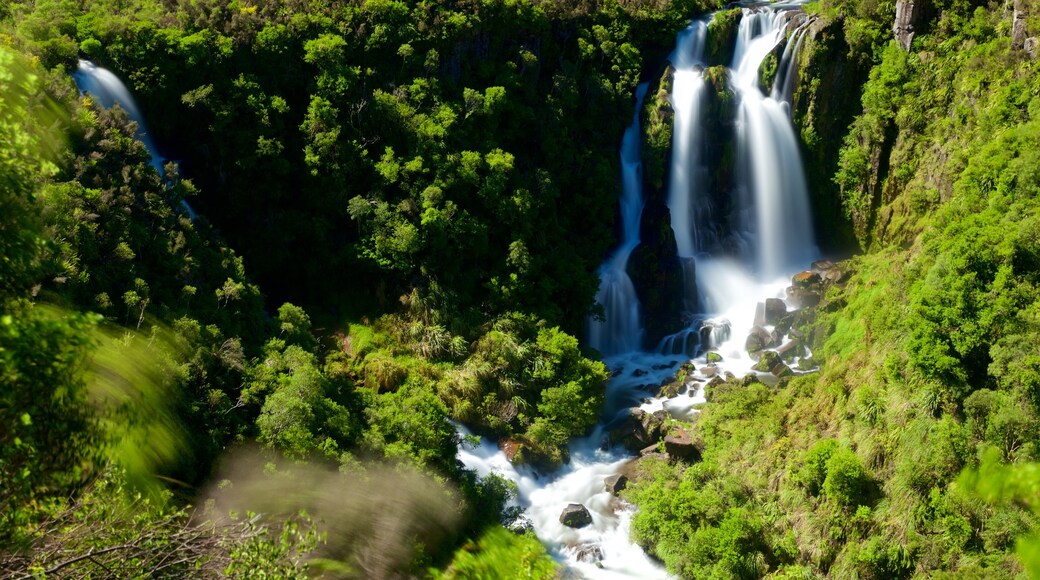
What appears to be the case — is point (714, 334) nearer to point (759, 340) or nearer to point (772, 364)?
point (759, 340)

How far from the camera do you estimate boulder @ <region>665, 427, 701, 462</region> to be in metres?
24.8

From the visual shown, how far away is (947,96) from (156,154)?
30.7 metres

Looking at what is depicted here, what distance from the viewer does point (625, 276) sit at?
113ft

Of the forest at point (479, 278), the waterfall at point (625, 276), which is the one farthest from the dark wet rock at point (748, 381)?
the waterfall at point (625, 276)

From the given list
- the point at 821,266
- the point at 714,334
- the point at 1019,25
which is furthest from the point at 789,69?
the point at 714,334

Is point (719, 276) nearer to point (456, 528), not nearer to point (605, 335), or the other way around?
point (605, 335)

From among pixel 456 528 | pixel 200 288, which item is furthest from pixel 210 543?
pixel 200 288

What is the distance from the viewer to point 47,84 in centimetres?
2012

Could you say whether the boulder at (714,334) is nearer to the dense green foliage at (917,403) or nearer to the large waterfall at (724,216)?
the large waterfall at (724,216)

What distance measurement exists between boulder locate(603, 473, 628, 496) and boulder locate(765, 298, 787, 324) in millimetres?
11536

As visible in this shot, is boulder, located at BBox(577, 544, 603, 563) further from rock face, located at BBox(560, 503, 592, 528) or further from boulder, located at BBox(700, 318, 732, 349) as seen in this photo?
boulder, located at BBox(700, 318, 732, 349)

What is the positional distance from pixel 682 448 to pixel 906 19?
70.3 feet

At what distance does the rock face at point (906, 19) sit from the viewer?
30.7 meters

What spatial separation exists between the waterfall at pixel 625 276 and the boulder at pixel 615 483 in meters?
8.40
